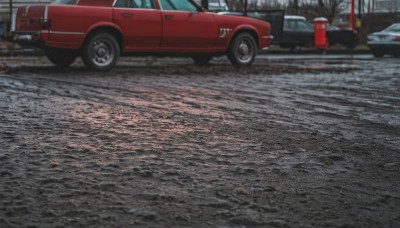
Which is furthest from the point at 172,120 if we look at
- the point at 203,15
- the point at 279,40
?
the point at 279,40

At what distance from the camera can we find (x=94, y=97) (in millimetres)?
5961

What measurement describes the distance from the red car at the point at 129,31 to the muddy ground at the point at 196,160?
9.73ft

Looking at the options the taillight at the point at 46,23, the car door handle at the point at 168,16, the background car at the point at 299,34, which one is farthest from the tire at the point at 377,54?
the taillight at the point at 46,23

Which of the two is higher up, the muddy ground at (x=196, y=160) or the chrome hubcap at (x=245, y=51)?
the chrome hubcap at (x=245, y=51)

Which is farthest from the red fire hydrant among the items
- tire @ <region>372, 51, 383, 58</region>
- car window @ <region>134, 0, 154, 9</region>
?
car window @ <region>134, 0, 154, 9</region>

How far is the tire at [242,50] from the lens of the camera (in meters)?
11.2

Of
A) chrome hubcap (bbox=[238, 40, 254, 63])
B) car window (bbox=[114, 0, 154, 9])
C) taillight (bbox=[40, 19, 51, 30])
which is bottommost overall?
chrome hubcap (bbox=[238, 40, 254, 63])

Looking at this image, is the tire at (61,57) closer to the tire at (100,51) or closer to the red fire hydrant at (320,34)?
the tire at (100,51)

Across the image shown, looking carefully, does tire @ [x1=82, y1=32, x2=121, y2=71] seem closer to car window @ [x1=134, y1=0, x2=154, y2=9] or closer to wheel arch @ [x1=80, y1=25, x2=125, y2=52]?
wheel arch @ [x1=80, y1=25, x2=125, y2=52]

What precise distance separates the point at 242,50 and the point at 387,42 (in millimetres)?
9890

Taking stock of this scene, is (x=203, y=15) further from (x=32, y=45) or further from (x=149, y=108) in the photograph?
(x=149, y=108)

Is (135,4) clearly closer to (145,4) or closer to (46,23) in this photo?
(145,4)

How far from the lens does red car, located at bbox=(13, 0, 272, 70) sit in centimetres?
909

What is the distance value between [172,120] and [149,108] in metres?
0.74
